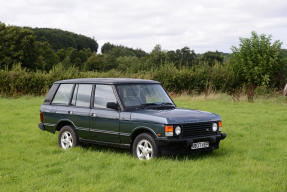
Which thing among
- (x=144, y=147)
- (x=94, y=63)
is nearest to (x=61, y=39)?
(x=94, y=63)

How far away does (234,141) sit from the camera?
1160cm

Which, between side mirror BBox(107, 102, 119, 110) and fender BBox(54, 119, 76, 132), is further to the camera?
fender BBox(54, 119, 76, 132)

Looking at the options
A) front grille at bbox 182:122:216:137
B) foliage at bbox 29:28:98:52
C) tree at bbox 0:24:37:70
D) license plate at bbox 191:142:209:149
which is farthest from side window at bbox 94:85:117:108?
foliage at bbox 29:28:98:52

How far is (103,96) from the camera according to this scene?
387 inches

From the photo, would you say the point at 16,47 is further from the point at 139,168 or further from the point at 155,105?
the point at 139,168

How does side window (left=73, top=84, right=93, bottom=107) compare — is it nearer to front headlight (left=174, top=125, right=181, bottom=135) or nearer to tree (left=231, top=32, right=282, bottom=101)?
front headlight (left=174, top=125, right=181, bottom=135)

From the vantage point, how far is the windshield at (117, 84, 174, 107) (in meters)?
9.50

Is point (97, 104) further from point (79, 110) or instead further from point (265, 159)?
point (265, 159)

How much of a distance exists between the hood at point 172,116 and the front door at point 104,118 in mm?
618

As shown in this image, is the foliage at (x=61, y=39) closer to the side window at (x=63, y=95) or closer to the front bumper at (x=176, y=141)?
the side window at (x=63, y=95)

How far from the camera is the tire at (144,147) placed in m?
8.54

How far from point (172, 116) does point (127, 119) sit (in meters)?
1.06

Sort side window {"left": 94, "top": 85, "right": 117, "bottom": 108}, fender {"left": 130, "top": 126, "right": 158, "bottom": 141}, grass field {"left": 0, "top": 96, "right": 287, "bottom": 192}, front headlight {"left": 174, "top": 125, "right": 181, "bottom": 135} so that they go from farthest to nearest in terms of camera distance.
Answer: side window {"left": 94, "top": 85, "right": 117, "bottom": 108}, fender {"left": 130, "top": 126, "right": 158, "bottom": 141}, front headlight {"left": 174, "top": 125, "right": 181, "bottom": 135}, grass field {"left": 0, "top": 96, "right": 287, "bottom": 192}

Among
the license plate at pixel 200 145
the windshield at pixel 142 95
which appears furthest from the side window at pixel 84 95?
the license plate at pixel 200 145
